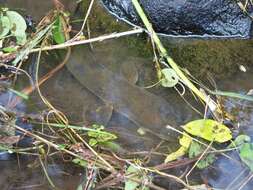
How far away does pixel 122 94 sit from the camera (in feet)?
9.29

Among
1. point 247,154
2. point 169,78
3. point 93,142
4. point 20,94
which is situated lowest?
point 247,154

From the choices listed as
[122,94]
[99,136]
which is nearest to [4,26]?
[122,94]

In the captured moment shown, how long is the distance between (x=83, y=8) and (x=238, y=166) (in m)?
1.33

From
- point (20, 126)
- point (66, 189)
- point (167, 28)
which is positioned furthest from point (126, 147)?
point (167, 28)

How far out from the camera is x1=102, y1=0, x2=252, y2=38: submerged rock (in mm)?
3068

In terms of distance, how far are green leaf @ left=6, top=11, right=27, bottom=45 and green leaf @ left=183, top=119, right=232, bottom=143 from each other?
3.27ft

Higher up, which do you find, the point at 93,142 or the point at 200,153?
the point at 93,142

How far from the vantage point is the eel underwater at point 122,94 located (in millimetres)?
2736

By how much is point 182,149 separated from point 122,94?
0.46 m

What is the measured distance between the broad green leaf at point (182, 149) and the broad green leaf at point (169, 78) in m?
0.31

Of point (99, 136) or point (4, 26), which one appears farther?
point (4, 26)

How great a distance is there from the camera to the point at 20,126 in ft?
8.77

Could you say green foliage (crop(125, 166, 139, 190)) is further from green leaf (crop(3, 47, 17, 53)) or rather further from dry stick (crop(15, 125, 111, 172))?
green leaf (crop(3, 47, 17, 53))

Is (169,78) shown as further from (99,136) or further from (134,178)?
(134,178)
